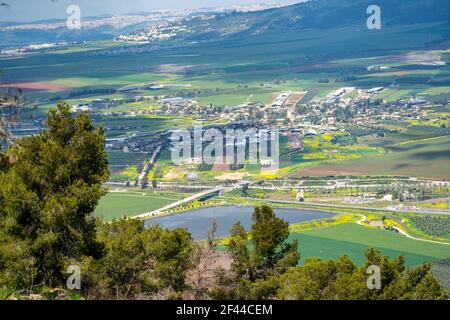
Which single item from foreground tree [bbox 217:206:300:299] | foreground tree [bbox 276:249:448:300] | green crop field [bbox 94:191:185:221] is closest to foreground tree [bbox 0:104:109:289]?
foreground tree [bbox 217:206:300:299]

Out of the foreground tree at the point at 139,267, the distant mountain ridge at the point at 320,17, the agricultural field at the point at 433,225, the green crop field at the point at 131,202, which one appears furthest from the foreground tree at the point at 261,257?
the distant mountain ridge at the point at 320,17

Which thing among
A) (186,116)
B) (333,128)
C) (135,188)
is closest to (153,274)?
(135,188)

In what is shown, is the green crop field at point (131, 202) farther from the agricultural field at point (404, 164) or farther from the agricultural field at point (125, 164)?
the agricultural field at point (404, 164)

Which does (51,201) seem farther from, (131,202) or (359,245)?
(131,202)

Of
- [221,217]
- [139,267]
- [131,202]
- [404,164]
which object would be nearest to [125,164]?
[131,202]

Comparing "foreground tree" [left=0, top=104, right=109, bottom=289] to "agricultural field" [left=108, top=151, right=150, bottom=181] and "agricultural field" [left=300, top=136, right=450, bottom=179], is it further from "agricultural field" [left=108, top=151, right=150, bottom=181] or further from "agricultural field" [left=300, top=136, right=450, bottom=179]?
"agricultural field" [left=108, top=151, right=150, bottom=181]
